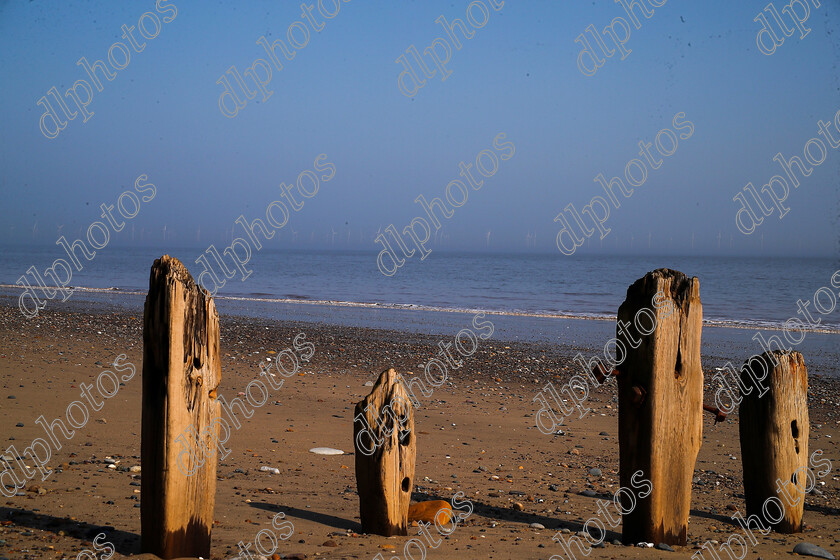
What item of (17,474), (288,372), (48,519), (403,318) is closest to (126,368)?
(288,372)

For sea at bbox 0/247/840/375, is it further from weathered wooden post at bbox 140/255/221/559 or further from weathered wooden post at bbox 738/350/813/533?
weathered wooden post at bbox 140/255/221/559

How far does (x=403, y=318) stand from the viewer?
22.7 metres

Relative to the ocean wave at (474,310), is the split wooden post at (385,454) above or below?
below

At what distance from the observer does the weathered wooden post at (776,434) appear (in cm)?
468

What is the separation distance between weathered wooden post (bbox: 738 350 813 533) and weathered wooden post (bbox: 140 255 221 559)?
3.73 m

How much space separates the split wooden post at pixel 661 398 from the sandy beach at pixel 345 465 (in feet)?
0.99

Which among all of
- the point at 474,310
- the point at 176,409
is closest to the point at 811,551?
the point at 176,409

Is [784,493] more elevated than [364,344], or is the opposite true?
[364,344]

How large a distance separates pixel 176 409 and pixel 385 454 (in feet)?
4.26

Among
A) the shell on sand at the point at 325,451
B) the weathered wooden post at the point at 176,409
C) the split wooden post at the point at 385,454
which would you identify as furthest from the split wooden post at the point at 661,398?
the shell on sand at the point at 325,451

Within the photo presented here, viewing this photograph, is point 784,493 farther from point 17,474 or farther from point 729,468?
point 17,474

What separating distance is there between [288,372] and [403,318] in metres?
11.7

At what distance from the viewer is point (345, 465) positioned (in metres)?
6.39

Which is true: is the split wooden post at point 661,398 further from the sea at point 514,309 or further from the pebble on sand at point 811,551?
the sea at point 514,309
